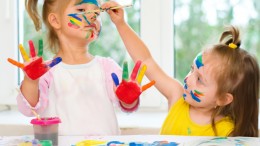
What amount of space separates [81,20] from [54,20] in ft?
0.30

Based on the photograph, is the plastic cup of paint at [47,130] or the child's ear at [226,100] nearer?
the plastic cup of paint at [47,130]

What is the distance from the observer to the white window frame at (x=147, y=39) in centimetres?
197

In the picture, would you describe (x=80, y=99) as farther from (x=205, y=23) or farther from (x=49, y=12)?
(x=205, y=23)

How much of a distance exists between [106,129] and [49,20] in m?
0.37

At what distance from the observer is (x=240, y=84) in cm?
133

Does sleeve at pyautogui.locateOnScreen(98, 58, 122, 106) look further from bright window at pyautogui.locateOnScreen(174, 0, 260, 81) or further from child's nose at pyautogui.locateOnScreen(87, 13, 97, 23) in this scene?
bright window at pyautogui.locateOnScreen(174, 0, 260, 81)

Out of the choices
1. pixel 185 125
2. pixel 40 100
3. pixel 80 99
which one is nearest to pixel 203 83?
pixel 185 125

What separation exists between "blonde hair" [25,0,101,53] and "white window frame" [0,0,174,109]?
0.57 meters

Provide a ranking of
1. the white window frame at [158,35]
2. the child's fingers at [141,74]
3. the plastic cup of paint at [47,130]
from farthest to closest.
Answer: the white window frame at [158,35], the child's fingers at [141,74], the plastic cup of paint at [47,130]

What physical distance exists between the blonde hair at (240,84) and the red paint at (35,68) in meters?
0.50

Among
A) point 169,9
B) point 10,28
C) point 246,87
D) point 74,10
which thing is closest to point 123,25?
point 74,10

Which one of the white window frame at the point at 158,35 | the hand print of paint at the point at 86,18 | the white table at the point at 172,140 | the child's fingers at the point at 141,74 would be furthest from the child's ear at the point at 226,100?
the white window frame at the point at 158,35

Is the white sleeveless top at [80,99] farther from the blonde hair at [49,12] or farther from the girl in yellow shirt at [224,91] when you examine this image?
the girl in yellow shirt at [224,91]

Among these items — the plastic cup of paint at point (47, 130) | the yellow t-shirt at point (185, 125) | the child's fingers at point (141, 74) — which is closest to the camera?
the plastic cup of paint at point (47, 130)
